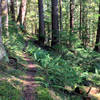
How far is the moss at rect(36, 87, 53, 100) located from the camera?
3.42m

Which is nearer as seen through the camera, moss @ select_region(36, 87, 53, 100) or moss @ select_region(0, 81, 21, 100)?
moss @ select_region(0, 81, 21, 100)

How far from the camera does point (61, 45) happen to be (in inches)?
319

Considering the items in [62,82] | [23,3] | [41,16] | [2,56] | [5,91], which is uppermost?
[23,3]

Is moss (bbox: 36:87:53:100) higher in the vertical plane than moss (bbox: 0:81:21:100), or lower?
lower

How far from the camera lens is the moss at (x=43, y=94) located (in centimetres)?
342

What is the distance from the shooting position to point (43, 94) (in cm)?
352

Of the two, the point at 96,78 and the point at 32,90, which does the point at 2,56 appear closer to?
the point at 32,90

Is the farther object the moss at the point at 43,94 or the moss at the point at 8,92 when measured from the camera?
the moss at the point at 43,94

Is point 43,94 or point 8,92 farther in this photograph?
point 43,94

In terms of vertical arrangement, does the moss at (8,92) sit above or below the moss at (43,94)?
above

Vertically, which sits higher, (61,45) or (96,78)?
(61,45)

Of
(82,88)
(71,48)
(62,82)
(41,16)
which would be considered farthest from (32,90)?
(41,16)

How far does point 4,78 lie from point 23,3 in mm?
12164

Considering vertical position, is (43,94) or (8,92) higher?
(8,92)
